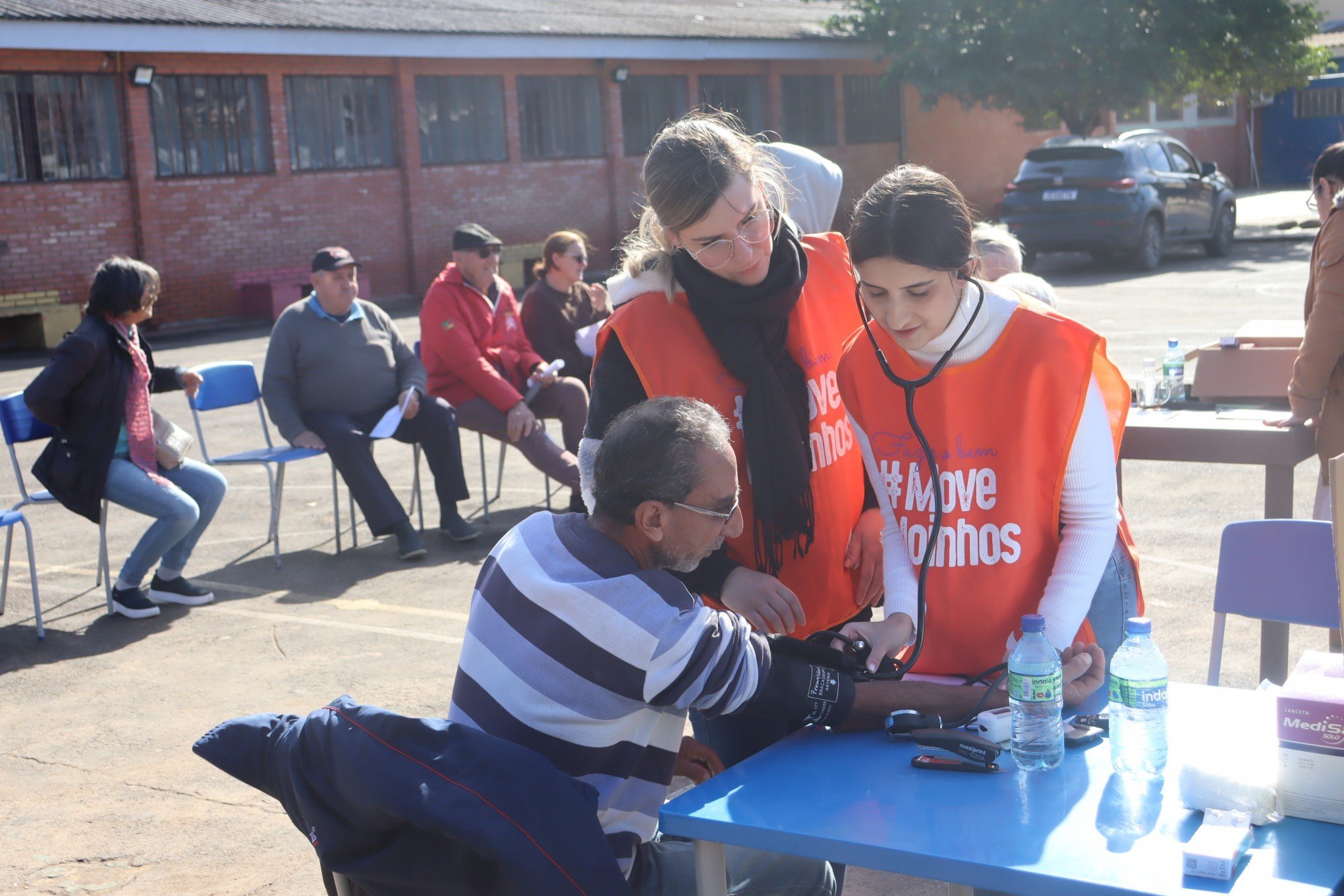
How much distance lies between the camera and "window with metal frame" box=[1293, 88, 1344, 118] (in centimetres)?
3303

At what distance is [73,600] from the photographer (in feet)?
21.3

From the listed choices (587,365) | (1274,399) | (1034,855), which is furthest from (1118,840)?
(587,365)

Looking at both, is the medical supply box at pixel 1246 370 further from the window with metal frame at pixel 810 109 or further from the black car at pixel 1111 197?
the window with metal frame at pixel 810 109

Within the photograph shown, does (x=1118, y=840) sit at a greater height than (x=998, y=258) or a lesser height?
lesser

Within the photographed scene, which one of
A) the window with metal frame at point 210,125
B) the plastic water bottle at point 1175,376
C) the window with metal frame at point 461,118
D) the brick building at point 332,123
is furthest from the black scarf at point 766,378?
the window with metal frame at point 461,118

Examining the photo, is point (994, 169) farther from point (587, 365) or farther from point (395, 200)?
point (587, 365)

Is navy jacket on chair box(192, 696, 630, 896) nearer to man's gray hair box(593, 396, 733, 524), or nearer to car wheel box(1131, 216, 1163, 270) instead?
man's gray hair box(593, 396, 733, 524)

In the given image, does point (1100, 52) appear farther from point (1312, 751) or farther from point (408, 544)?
point (1312, 751)

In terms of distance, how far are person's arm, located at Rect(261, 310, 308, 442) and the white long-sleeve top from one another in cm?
543

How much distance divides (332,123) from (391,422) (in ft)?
45.8

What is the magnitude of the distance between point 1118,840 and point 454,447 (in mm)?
5932

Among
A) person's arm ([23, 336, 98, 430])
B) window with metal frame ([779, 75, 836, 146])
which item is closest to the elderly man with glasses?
person's arm ([23, 336, 98, 430])

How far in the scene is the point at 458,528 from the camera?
7.32 m

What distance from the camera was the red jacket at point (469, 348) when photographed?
25.5ft
